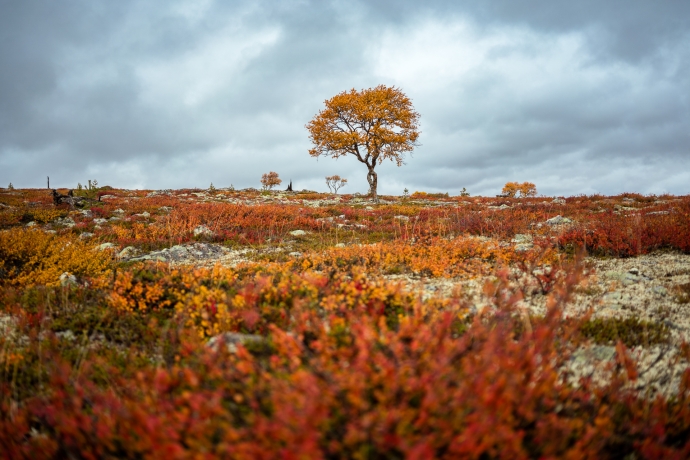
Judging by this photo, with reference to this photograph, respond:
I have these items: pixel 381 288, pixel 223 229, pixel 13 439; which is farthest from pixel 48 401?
pixel 223 229

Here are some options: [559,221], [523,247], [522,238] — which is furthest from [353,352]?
[559,221]

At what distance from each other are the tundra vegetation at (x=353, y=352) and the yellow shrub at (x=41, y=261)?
60 millimetres

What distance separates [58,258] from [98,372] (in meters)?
6.56

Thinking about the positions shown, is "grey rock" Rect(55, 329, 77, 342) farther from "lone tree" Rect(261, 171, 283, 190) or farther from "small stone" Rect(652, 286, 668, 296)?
"lone tree" Rect(261, 171, 283, 190)

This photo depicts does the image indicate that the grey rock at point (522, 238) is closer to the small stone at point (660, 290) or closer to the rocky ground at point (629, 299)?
the rocky ground at point (629, 299)

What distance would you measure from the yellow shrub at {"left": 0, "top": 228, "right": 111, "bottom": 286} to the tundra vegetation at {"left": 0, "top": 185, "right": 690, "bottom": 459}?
0.20 feet

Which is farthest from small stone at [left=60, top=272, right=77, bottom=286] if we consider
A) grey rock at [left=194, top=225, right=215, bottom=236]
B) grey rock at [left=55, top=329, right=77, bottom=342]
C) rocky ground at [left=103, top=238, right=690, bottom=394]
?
grey rock at [left=194, top=225, right=215, bottom=236]

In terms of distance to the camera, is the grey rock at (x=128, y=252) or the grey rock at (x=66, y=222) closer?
the grey rock at (x=128, y=252)

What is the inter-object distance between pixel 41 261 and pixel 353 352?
31.2 feet

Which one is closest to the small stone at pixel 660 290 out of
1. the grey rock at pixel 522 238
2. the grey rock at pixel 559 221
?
the grey rock at pixel 522 238

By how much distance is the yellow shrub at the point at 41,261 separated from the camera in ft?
24.3

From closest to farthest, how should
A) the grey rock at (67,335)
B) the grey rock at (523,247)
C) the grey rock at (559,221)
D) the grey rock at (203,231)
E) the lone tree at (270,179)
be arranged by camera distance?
the grey rock at (67,335) < the grey rock at (523,247) < the grey rock at (203,231) < the grey rock at (559,221) < the lone tree at (270,179)

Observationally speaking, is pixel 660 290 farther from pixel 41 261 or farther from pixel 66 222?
pixel 66 222

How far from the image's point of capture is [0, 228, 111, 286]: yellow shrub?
7410 millimetres
